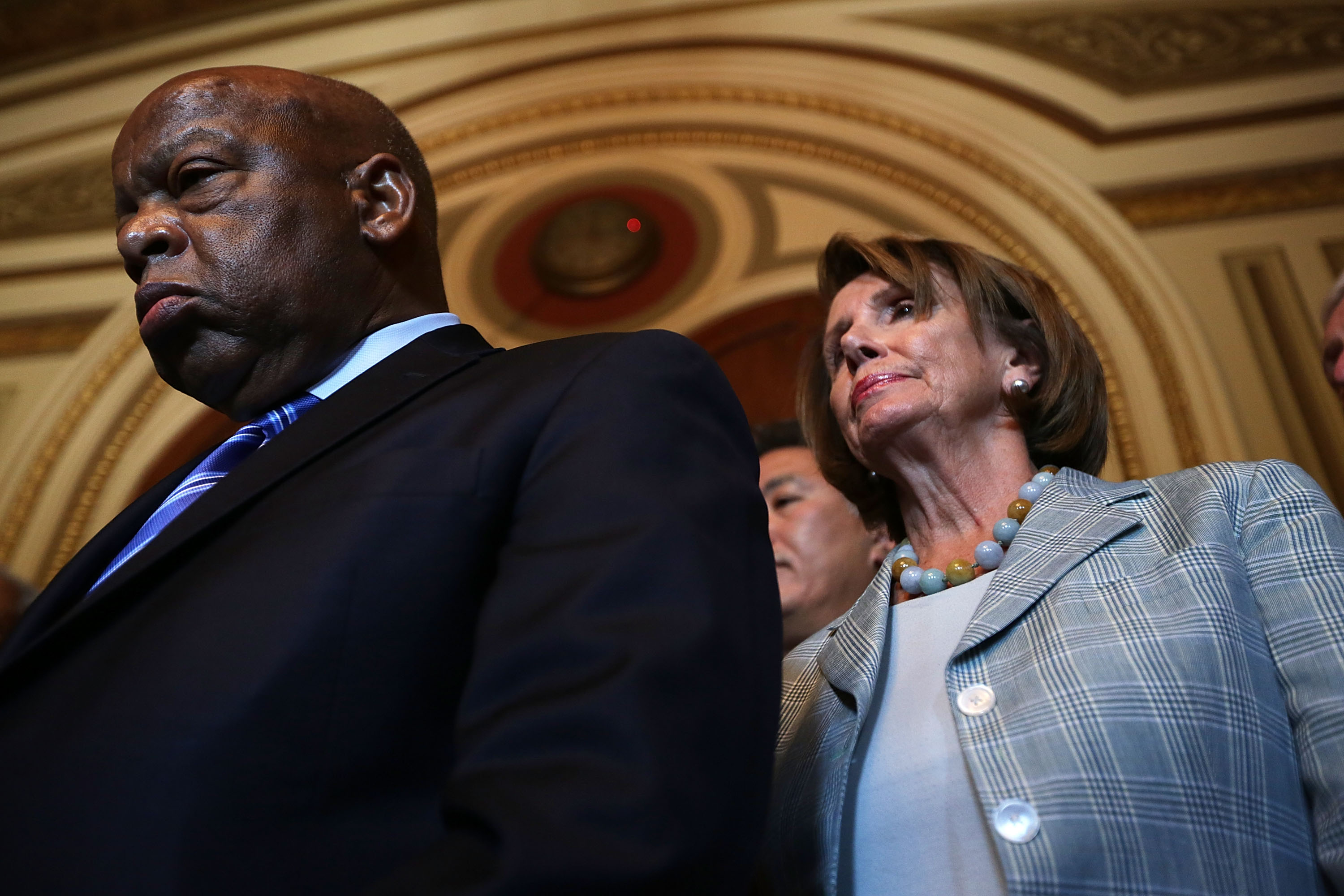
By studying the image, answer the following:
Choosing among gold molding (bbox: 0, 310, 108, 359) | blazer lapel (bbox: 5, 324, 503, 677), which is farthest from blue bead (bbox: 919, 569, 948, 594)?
gold molding (bbox: 0, 310, 108, 359)

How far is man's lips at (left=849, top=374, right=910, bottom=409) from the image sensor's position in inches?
68.6

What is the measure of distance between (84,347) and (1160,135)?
14.7 ft

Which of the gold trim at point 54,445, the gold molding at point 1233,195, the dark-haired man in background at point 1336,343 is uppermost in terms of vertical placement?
the gold trim at point 54,445

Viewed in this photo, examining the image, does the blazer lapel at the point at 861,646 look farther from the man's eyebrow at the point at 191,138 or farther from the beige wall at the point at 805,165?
the beige wall at the point at 805,165

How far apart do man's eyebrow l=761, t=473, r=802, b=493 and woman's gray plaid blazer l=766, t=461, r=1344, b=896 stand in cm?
121

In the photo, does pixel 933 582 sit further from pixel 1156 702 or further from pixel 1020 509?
pixel 1156 702

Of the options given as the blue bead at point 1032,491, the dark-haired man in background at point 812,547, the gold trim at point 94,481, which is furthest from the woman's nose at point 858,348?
the gold trim at point 94,481

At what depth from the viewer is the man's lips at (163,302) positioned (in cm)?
126

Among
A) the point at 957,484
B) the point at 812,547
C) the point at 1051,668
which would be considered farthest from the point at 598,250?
the point at 1051,668

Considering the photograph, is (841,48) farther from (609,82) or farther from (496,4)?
(496,4)

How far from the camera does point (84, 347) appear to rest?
5.08 meters

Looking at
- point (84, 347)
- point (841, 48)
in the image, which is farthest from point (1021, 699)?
point (84, 347)

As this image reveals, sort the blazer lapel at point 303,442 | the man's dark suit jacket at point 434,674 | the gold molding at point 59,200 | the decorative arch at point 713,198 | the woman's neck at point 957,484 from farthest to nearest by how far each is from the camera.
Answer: the gold molding at point 59,200, the decorative arch at point 713,198, the woman's neck at point 957,484, the blazer lapel at point 303,442, the man's dark suit jacket at point 434,674

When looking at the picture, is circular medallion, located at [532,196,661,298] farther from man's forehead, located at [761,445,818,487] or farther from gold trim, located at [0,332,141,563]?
man's forehead, located at [761,445,818,487]
